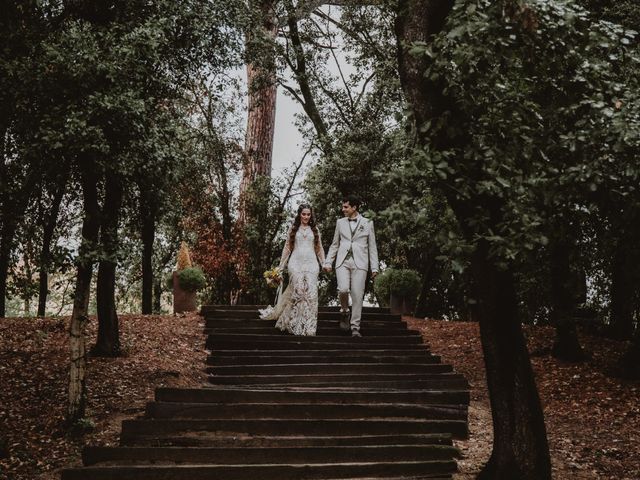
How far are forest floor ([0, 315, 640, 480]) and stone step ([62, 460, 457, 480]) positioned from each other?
1.77 ft

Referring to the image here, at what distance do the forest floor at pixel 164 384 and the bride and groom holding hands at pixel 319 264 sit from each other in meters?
1.73

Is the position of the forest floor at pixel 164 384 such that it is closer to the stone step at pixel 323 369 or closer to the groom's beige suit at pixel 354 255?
the stone step at pixel 323 369

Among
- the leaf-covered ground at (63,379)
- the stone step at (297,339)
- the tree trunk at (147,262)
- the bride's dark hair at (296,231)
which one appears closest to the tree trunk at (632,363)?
the stone step at (297,339)

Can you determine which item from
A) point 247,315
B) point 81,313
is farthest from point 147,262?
point 81,313

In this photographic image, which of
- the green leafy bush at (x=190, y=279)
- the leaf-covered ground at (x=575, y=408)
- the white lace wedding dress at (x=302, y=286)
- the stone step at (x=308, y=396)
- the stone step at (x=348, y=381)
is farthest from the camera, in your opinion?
the green leafy bush at (x=190, y=279)

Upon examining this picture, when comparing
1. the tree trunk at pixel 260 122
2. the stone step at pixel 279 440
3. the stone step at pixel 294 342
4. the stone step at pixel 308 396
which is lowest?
the stone step at pixel 279 440

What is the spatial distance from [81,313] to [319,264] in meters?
4.75

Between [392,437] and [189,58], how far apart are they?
5.72 m

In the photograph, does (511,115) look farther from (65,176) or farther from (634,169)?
(65,176)

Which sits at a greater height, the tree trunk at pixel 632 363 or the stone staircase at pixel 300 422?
the tree trunk at pixel 632 363

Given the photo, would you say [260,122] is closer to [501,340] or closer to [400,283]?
[400,283]

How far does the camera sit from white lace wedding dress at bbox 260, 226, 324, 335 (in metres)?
10.7

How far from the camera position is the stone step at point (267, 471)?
19.5 feet

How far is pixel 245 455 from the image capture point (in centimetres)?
643
